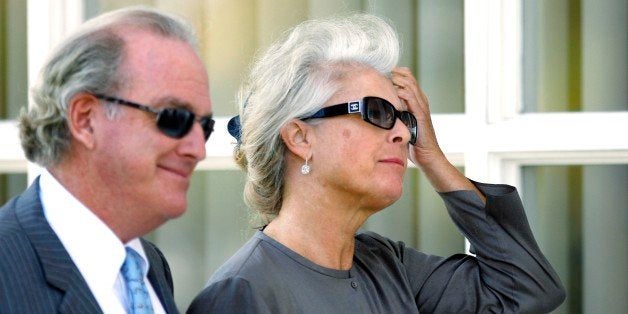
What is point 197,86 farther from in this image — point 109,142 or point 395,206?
point 395,206

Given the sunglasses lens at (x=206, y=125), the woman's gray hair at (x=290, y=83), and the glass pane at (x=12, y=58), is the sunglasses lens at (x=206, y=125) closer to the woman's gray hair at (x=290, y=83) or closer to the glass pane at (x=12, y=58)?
the woman's gray hair at (x=290, y=83)

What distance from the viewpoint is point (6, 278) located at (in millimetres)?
2064

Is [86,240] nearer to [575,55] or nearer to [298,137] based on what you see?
[298,137]

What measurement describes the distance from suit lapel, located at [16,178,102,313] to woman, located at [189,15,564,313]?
58cm

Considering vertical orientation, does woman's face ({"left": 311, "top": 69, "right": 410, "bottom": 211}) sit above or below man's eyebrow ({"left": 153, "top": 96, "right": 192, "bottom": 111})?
below

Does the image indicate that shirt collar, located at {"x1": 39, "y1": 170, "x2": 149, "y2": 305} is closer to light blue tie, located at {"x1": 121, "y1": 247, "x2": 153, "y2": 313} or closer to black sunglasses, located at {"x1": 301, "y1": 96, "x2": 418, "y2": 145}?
light blue tie, located at {"x1": 121, "y1": 247, "x2": 153, "y2": 313}

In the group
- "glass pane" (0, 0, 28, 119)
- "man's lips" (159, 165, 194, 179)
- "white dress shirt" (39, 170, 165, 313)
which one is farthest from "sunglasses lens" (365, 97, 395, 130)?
"glass pane" (0, 0, 28, 119)

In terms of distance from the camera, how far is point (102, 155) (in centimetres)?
218

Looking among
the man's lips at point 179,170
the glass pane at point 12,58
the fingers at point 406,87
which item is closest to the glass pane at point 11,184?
the glass pane at point 12,58

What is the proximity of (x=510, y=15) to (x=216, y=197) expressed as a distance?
1.14 meters

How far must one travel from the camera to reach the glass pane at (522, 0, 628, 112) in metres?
3.79

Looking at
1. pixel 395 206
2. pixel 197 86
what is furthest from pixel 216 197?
pixel 197 86

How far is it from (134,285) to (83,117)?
13.3 inches

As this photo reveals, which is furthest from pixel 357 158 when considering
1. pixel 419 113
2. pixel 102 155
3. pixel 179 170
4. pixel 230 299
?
pixel 102 155
